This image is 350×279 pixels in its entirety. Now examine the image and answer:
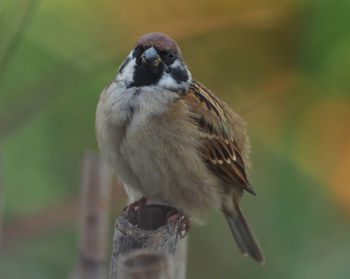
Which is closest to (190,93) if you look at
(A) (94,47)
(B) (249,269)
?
(A) (94,47)

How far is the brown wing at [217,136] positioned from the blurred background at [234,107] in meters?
0.57

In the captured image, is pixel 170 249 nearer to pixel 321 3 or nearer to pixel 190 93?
pixel 190 93

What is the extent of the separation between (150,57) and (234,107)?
1.11 m

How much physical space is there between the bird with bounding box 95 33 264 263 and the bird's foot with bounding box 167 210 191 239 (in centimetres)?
5

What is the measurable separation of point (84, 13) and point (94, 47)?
0.34 meters

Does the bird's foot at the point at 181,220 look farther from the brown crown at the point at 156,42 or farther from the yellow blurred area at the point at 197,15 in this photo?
the yellow blurred area at the point at 197,15

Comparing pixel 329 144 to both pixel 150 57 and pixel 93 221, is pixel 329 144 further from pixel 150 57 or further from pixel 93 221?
pixel 93 221

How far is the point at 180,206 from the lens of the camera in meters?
2.66

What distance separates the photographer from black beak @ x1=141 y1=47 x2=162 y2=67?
2.48 metres

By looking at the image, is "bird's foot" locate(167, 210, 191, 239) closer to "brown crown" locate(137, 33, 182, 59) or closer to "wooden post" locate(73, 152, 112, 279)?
"wooden post" locate(73, 152, 112, 279)

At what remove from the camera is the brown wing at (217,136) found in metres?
2.66

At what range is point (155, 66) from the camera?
2.52 meters

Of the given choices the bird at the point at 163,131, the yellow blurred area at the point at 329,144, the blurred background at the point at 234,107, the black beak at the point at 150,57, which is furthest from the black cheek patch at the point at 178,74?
the yellow blurred area at the point at 329,144

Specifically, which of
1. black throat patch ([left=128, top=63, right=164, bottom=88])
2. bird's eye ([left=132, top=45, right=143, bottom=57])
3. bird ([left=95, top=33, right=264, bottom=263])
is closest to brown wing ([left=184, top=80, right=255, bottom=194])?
bird ([left=95, top=33, right=264, bottom=263])
